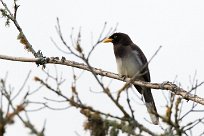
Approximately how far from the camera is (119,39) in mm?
10477

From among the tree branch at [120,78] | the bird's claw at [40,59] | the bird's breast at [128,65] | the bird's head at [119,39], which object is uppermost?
the bird's head at [119,39]

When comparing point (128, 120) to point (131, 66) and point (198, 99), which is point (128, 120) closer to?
point (198, 99)

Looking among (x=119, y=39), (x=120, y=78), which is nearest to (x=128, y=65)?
(x=119, y=39)

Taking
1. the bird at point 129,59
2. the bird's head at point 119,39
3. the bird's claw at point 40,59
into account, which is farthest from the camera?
the bird's head at point 119,39

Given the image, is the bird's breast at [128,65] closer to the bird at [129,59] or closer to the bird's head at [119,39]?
the bird at [129,59]

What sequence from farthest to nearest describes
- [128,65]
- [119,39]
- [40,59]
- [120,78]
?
[119,39] < [128,65] < [40,59] < [120,78]

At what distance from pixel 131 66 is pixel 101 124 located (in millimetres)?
5570

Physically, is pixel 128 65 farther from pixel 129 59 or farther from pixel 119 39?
pixel 119 39

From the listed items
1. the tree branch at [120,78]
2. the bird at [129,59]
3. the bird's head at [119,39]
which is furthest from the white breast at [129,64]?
the tree branch at [120,78]

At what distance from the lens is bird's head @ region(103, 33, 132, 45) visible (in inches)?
409

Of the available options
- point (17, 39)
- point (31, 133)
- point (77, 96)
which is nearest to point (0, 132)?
point (31, 133)

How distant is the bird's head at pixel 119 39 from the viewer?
10.4m

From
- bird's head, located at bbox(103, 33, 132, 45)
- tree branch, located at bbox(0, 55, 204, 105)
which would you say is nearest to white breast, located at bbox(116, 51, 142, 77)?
bird's head, located at bbox(103, 33, 132, 45)

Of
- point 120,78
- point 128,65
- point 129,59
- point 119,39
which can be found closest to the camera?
point 120,78
